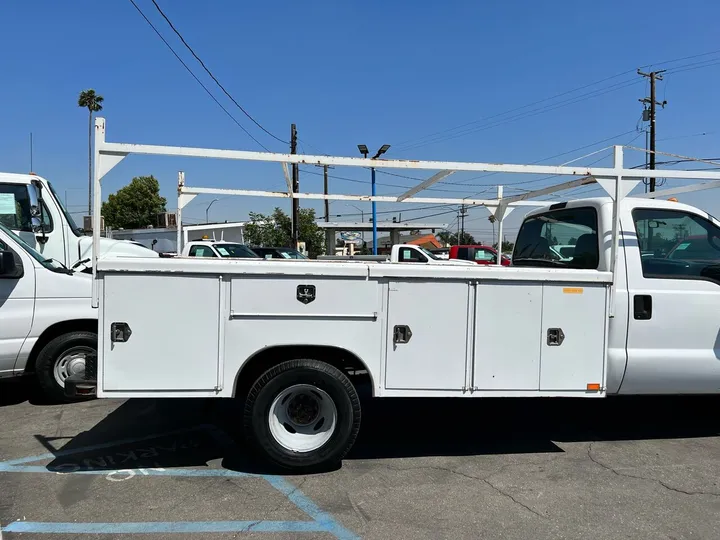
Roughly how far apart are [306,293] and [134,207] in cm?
5670

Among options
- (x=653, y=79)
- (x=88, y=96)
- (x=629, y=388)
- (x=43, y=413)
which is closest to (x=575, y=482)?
(x=629, y=388)

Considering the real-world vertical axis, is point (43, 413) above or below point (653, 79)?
below

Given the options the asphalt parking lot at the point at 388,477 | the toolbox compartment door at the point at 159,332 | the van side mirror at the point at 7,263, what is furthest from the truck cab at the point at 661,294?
the van side mirror at the point at 7,263

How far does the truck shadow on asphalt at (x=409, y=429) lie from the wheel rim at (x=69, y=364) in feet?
1.35

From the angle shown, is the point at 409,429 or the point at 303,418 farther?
the point at 409,429

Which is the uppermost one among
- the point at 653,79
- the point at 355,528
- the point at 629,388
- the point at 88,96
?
the point at 88,96

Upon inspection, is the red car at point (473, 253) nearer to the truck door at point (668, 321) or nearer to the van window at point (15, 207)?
the truck door at point (668, 321)

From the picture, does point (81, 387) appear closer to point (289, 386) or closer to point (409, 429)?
point (289, 386)

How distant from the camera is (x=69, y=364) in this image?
596 centimetres

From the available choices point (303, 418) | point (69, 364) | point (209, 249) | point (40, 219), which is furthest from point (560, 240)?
point (209, 249)

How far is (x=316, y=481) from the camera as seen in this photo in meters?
4.12

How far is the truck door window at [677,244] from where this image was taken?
15.1 feet

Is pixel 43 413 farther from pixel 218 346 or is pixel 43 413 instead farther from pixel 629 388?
pixel 629 388

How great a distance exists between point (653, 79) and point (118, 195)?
48.4 m
